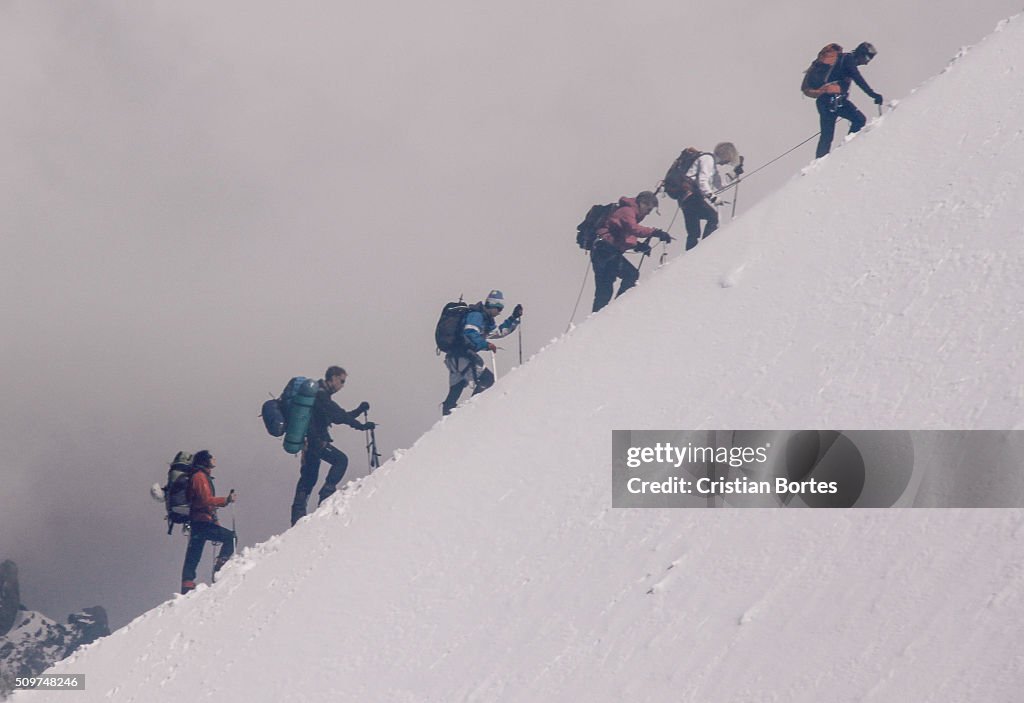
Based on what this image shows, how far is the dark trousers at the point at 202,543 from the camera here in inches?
523

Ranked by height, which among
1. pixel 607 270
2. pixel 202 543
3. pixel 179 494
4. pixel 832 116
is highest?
pixel 832 116

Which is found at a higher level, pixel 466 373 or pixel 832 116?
pixel 832 116

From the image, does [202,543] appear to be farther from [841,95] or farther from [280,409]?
[841,95]

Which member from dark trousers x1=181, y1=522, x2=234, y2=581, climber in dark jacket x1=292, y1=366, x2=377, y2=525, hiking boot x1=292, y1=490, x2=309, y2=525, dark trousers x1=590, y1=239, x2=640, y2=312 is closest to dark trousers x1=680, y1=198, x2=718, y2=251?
dark trousers x1=590, y1=239, x2=640, y2=312

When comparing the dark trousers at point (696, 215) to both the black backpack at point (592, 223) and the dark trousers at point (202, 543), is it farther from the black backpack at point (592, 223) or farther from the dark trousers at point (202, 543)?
the dark trousers at point (202, 543)

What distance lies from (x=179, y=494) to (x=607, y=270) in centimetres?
648

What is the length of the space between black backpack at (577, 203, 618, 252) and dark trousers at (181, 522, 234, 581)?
6224mm

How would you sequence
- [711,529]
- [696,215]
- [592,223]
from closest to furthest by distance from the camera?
[711,529]
[592,223]
[696,215]

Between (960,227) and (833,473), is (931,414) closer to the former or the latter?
(833,473)

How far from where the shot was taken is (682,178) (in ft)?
55.9

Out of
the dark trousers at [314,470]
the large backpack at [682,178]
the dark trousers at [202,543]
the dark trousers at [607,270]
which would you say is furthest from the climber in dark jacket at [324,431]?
the large backpack at [682,178]

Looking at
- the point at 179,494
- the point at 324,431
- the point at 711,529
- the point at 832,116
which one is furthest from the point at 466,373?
the point at 711,529

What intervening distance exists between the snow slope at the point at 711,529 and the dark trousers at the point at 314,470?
501mm

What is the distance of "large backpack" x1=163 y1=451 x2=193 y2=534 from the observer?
1336 cm
